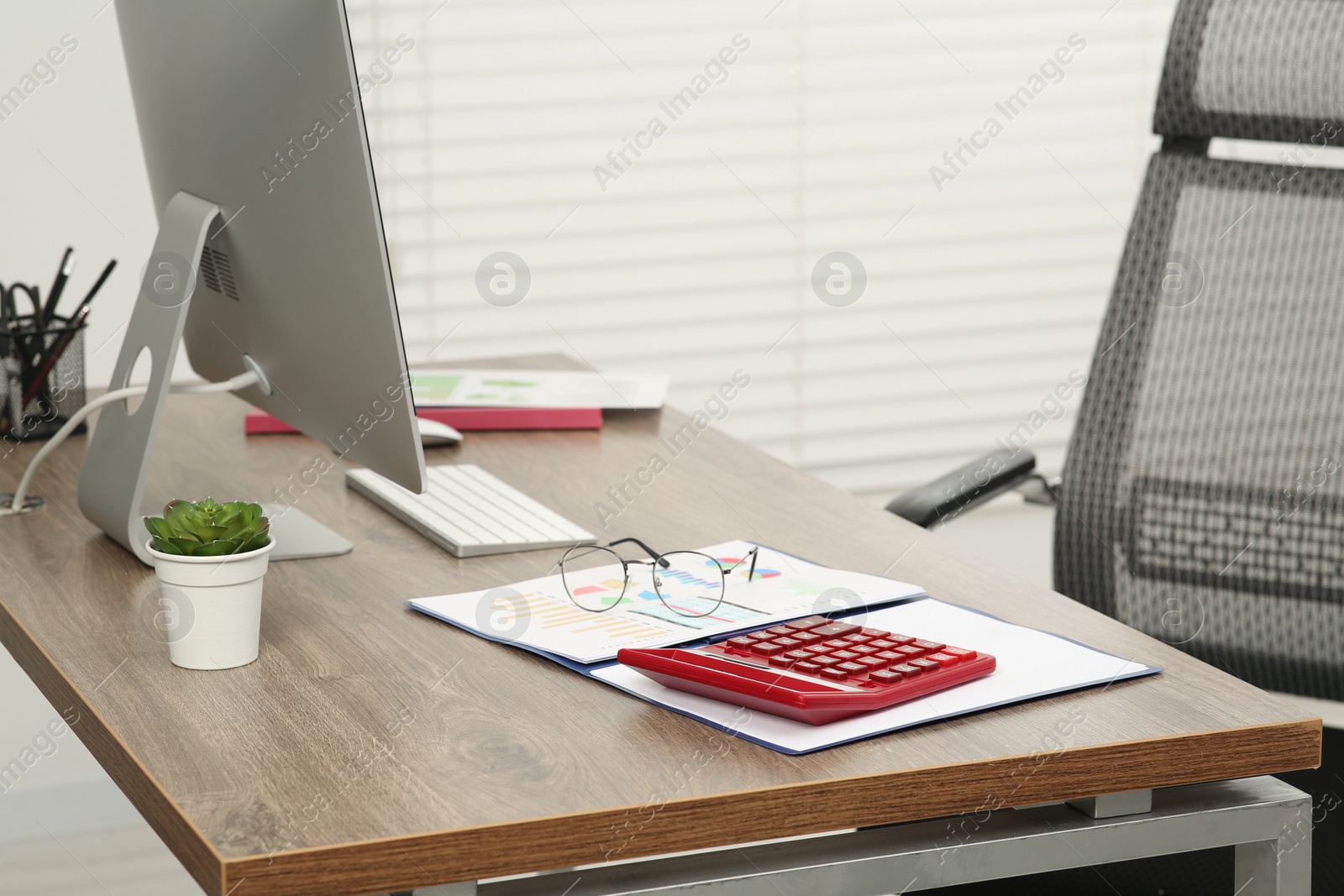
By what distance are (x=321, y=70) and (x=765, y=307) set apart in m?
1.64

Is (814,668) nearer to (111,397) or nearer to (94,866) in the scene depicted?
(111,397)

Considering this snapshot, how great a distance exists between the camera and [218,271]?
4.03 feet

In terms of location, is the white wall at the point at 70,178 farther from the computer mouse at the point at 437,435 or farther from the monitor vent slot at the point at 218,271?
the monitor vent slot at the point at 218,271

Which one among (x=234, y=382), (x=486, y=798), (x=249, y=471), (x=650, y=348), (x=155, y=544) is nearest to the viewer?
(x=486, y=798)

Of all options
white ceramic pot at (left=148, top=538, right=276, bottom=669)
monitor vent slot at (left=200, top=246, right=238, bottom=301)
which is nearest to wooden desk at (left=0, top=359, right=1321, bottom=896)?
white ceramic pot at (left=148, top=538, right=276, bottom=669)

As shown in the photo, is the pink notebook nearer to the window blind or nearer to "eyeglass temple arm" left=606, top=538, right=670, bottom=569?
"eyeglass temple arm" left=606, top=538, right=670, bottom=569

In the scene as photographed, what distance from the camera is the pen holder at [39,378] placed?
153cm

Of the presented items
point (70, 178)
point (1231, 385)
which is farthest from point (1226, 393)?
point (70, 178)

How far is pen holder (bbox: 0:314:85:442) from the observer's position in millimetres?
1525

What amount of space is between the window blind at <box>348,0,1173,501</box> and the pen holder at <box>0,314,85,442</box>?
0.78 meters

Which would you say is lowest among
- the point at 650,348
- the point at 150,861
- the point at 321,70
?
the point at 150,861

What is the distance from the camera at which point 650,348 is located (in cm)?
252

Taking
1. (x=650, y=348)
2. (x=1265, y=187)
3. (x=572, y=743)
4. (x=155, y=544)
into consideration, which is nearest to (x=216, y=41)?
(x=155, y=544)

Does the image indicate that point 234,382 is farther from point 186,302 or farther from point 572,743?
point 572,743
